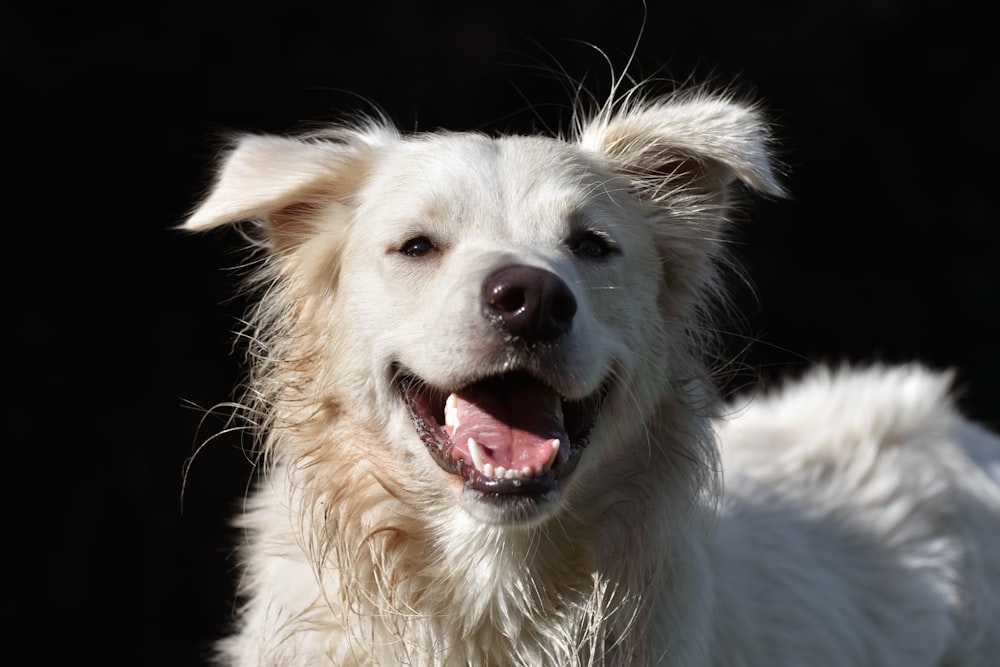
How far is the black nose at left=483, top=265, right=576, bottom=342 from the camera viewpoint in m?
2.52

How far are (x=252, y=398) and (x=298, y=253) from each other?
41 centimetres

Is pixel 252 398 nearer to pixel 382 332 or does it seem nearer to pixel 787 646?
pixel 382 332

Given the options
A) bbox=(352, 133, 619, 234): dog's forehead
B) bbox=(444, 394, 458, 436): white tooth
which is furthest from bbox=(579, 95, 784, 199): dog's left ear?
bbox=(444, 394, 458, 436): white tooth

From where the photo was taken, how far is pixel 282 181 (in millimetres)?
3102

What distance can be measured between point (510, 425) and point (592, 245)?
538 mm

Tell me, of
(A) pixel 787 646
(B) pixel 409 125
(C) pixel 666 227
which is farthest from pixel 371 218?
(B) pixel 409 125

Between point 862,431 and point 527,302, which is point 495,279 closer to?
point 527,302

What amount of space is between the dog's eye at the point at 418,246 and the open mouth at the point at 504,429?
0.29 metres

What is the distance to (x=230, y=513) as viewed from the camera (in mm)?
6090

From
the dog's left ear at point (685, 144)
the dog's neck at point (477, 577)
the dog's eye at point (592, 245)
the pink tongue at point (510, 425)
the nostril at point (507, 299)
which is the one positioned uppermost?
the dog's left ear at point (685, 144)

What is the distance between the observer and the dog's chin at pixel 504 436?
8.41 ft

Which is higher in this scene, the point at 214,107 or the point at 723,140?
the point at 723,140

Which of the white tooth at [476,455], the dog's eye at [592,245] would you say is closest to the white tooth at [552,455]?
the white tooth at [476,455]

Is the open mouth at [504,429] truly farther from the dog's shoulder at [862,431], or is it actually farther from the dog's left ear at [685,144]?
the dog's shoulder at [862,431]
